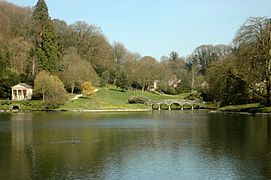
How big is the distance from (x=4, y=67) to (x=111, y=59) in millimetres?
34070

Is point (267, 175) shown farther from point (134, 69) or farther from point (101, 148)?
point (134, 69)

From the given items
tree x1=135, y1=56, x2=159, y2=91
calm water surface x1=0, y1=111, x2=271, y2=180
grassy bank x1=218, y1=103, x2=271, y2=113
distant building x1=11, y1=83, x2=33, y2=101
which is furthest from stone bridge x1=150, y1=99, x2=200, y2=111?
calm water surface x1=0, y1=111, x2=271, y2=180

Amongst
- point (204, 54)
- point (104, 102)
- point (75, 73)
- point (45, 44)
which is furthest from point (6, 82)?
point (204, 54)

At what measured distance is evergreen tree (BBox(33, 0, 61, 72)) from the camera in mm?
83688

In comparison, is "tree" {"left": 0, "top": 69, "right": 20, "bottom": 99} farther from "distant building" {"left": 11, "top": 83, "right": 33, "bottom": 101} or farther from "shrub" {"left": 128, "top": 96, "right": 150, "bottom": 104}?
"shrub" {"left": 128, "top": 96, "right": 150, "bottom": 104}

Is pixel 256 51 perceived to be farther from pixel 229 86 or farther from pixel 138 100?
pixel 138 100

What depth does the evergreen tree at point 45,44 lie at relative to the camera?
83.7 metres

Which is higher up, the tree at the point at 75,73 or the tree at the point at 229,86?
the tree at the point at 75,73

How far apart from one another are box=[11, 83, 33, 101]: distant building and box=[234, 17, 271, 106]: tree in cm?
4404

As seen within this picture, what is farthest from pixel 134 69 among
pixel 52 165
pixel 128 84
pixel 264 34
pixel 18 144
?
pixel 52 165

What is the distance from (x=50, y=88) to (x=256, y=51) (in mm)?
38693

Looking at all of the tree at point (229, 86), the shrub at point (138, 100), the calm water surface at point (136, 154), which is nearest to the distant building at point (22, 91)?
the shrub at point (138, 100)

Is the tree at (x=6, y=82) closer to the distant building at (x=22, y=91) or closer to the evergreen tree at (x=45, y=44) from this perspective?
the distant building at (x=22, y=91)

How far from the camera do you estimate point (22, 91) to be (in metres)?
83.8
